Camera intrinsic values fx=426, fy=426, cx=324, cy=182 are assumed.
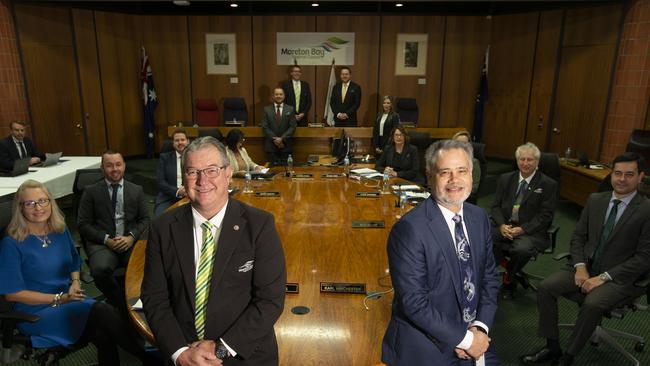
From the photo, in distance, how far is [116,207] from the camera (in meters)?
3.41

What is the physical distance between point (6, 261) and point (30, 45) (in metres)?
6.61

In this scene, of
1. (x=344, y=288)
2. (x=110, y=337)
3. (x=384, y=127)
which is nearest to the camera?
(x=344, y=288)

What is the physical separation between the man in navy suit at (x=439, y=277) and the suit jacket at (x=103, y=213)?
2300 mm

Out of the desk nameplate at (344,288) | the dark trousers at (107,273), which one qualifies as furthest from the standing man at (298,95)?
the desk nameplate at (344,288)

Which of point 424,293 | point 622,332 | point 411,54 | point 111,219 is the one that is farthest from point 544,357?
point 411,54

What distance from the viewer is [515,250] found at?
3445 millimetres

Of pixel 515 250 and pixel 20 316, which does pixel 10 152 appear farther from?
pixel 515 250

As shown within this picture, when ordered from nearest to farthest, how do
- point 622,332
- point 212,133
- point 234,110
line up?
point 622,332 → point 212,133 → point 234,110

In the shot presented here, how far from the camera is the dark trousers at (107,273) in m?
3.03

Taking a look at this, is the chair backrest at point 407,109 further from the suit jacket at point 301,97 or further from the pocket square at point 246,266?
the pocket square at point 246,266

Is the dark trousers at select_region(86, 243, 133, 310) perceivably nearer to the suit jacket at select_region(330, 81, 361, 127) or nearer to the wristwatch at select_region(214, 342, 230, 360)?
the wristwatch at select_region(214, 342, 230, 360)

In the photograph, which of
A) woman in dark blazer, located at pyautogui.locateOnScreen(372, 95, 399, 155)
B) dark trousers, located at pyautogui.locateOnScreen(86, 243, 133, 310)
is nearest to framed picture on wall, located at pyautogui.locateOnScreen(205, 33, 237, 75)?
woman in dark blazer, located at pyautogui.locateOnScreen(372, 95, 399, 155)

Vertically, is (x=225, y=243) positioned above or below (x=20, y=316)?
above

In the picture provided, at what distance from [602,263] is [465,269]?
1668mm
